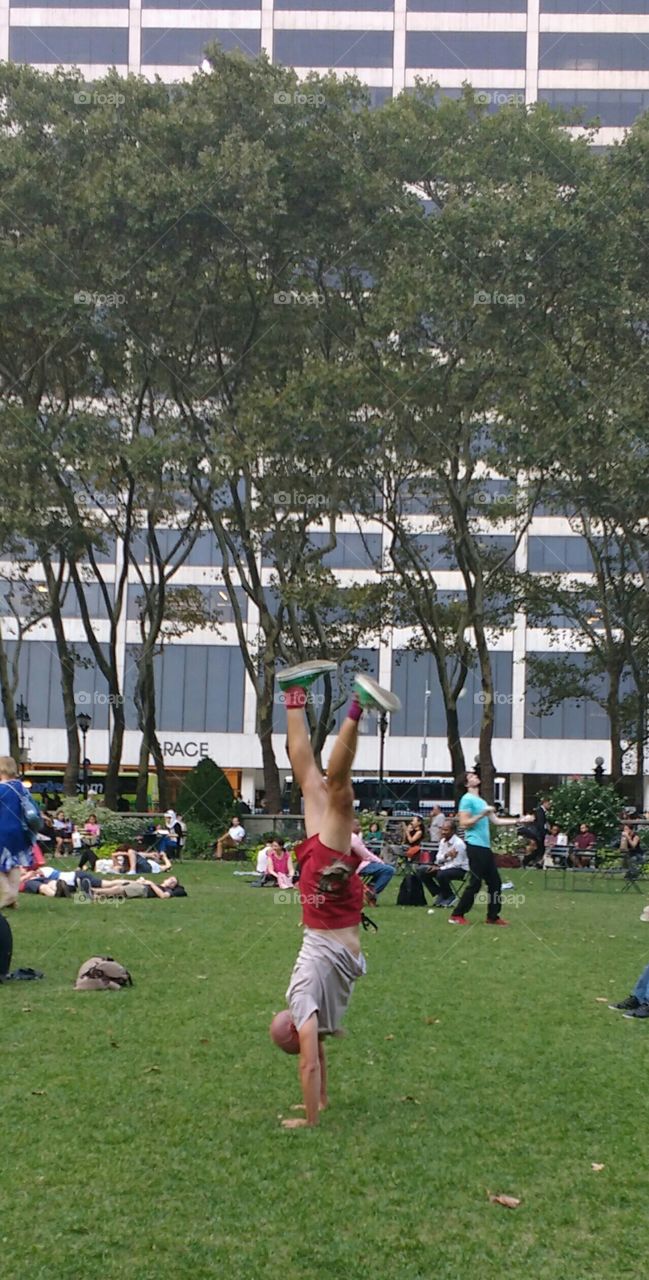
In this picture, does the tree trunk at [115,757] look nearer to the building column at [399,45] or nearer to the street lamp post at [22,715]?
the street lamp post at [22,715]

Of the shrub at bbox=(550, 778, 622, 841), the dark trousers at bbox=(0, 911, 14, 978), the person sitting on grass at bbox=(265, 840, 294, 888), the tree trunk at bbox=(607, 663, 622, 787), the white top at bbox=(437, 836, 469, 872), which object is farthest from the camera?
the tree trunk at bbox=(607, 663, 622, 787)

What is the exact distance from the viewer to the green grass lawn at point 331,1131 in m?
5.07

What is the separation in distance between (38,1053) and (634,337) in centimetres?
2647

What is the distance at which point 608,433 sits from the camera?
29.1 metres

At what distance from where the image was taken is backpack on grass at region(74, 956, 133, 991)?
1105 centimetres

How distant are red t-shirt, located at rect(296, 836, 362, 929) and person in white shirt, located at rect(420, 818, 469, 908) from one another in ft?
43.4

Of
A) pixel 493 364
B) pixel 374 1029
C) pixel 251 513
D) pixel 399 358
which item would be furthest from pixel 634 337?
pixel 374 1029

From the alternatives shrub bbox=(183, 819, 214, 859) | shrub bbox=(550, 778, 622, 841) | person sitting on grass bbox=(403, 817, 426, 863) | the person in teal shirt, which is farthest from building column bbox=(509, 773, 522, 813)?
the person in teal shirt

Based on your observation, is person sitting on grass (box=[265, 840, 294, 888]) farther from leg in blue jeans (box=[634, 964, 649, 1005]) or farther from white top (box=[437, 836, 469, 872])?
leg in blue jeans (box=[634, 964, 649, 1005])

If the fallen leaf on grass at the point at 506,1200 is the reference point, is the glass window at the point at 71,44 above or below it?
above

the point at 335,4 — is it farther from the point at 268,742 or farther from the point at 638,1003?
the point at 638,1003

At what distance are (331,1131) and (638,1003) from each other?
174 inches

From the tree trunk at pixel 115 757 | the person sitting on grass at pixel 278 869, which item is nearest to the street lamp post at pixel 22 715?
the tree trunk at pixel 115 757

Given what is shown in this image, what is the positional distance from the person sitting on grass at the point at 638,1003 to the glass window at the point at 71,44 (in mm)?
64681
